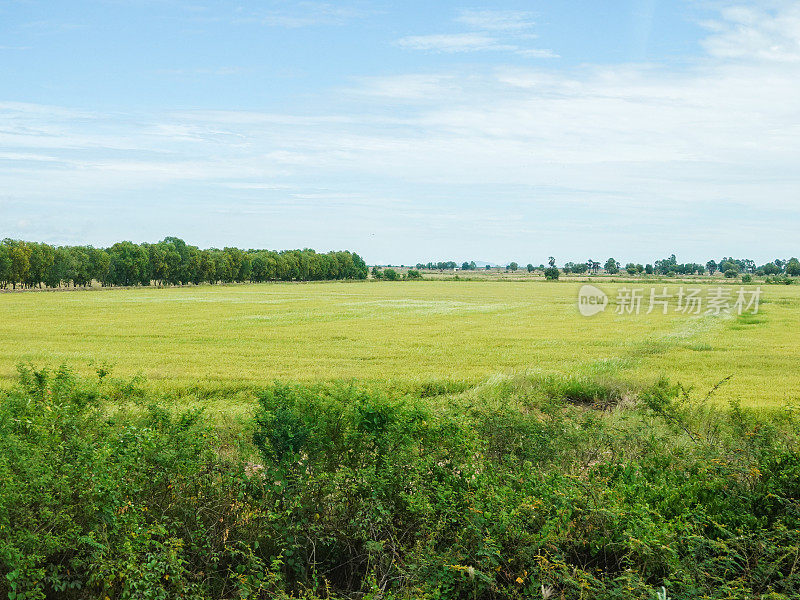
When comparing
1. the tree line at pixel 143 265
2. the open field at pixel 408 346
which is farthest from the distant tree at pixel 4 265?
the open field at pixel 408 346

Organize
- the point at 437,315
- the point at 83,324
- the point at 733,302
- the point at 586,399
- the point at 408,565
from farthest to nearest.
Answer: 1. the point at 733,302
2. the point at 437,315
3. the point at 83,324
4. the point at 586,399
5. the point at 408,565

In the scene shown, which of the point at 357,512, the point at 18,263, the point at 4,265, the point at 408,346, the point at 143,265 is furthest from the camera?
the point at 143,265

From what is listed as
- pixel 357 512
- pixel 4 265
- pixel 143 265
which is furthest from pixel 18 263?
pixel 357 512

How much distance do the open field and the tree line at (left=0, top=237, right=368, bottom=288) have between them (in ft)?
221

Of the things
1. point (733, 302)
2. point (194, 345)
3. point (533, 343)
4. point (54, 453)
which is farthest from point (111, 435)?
point (733, 302)

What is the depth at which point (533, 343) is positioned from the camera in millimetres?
33625

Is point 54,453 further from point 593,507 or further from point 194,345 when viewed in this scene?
point 194,345

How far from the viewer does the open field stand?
22.8 metres

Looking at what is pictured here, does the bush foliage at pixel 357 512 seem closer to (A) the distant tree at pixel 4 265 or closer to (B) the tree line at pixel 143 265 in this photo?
(A) the distant tree at pixel 4 265

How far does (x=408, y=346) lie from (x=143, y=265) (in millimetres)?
113861

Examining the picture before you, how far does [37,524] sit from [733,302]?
242 ft

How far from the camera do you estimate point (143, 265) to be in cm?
13100

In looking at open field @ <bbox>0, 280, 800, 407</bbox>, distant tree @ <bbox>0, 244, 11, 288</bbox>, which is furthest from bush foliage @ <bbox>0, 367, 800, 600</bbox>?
distant tree @ <bbox>0, 244, 11, 288</bbox>

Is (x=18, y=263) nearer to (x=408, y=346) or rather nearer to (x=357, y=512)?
(x=408, y=346)
